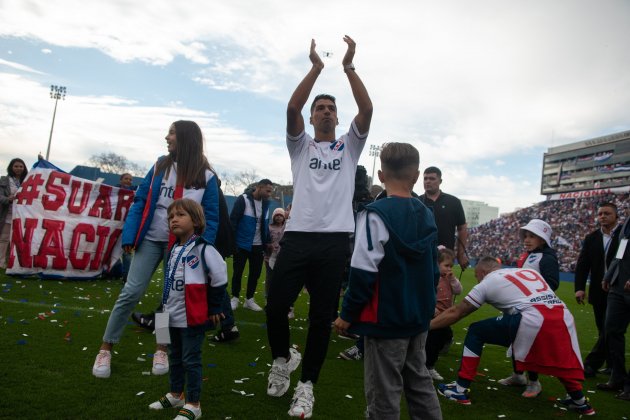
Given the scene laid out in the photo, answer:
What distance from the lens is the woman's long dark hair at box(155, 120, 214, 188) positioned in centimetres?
379

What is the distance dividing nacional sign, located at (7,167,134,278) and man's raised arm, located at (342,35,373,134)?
276 inches

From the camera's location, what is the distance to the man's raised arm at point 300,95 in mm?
3318

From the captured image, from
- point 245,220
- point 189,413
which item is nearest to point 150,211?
point 189,413

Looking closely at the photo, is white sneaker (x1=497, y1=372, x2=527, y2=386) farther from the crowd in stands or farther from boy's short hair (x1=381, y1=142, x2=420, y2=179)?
the crowd in stands

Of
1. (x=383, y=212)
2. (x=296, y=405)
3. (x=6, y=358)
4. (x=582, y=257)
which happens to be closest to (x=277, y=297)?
(x=296, y=405)

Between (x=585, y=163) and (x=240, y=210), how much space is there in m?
79.8

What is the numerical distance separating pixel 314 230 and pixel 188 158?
1328mm

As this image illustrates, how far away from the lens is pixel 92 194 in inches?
350

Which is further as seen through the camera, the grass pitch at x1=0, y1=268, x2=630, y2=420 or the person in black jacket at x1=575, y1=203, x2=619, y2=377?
the person in black jacket at x1=575, y1=203, x2=619, y2=377

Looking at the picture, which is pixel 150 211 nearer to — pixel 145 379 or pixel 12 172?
pixel 145 379

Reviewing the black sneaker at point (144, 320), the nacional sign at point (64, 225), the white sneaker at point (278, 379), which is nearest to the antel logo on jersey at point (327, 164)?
the white sneaker at point (278, 379)

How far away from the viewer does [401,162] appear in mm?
2633

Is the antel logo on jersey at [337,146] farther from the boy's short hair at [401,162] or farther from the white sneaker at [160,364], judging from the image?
the white sneaker at [160,364]

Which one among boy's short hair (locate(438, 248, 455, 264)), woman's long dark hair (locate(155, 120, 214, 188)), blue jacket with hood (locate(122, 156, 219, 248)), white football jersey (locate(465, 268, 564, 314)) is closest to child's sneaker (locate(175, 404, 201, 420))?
blue jacket with hood (locate(122, 156, 219, 248))
